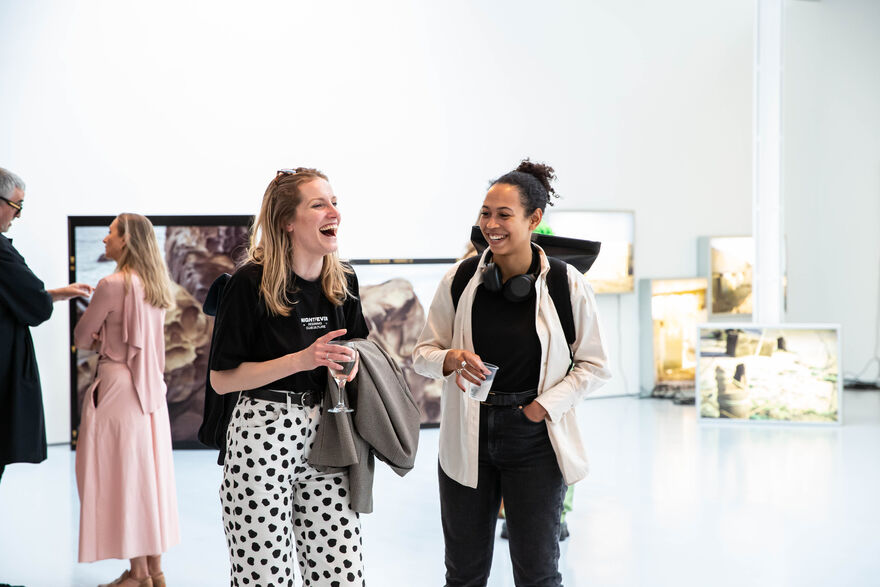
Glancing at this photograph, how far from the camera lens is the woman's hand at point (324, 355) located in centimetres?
223

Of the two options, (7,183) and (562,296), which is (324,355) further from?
(7,183)

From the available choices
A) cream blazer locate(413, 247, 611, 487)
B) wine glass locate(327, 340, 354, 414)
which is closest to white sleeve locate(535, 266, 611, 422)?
cream blazer locate(413, 247, 611, 487)

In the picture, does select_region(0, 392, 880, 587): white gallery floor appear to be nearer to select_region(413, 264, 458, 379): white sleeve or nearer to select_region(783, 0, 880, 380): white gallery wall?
select_region(413, 264, 458, 379): white sleeve

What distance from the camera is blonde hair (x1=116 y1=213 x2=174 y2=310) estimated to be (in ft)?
13.4

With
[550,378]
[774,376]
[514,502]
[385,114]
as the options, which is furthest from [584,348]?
[385,114]

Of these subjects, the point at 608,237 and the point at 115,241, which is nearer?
the point at 115,241

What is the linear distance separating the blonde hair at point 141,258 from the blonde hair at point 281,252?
1.73m

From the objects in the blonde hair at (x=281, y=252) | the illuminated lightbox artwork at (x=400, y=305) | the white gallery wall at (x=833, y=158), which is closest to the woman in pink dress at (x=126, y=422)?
the blonde hair at (x=281, y=252)

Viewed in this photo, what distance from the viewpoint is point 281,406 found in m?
2.41

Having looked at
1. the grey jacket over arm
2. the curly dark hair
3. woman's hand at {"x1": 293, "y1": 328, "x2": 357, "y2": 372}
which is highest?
the curly dark hair

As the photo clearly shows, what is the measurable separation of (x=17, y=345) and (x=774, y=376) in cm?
684

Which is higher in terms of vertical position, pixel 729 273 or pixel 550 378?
pixel 729 273

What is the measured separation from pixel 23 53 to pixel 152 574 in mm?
5431

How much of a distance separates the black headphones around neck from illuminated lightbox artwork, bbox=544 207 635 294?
717 cm
